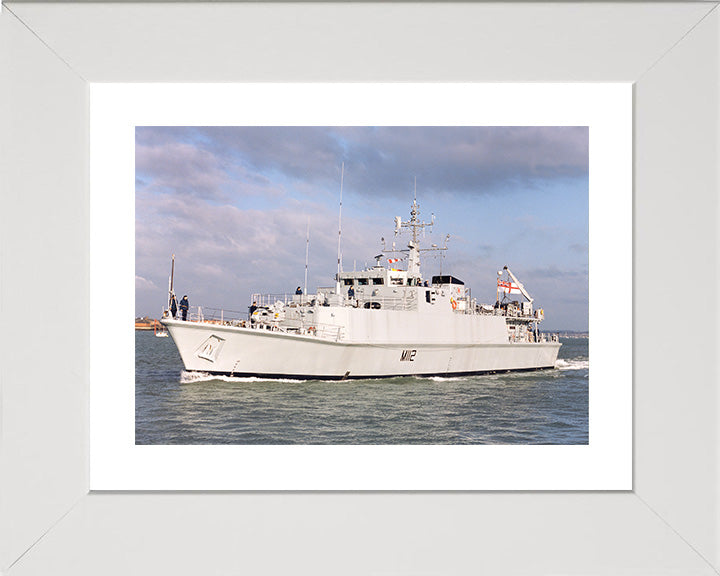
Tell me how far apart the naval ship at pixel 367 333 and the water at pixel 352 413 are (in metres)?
0.25

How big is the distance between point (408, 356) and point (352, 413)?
7.79 ft

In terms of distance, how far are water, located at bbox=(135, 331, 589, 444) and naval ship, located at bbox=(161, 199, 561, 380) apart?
0.84 feet

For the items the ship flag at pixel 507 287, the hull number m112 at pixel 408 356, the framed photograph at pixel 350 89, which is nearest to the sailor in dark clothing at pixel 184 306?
the hull number m112 at pixel 408 356

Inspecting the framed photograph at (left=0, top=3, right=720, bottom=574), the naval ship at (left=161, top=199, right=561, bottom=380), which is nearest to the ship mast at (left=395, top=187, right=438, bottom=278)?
the naval ship at (left=161, top=199, right=561, bottom=380)

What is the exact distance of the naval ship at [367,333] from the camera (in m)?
9.93

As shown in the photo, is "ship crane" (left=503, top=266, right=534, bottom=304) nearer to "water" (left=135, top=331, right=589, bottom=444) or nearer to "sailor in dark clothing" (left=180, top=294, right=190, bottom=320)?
"water" (left=135, top=331, right=589, bottom=444)

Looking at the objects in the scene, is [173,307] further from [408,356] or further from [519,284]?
[519,284]

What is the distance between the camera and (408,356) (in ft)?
37.0

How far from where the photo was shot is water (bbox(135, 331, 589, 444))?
27.9 ft

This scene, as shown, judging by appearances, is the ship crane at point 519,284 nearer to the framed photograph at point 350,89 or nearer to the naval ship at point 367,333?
the naval ship at point 367,333

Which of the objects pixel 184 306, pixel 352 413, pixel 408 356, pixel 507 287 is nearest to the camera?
pixel 352 413

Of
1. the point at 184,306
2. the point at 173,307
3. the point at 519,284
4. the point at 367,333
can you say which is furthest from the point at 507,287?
the point at 184,306

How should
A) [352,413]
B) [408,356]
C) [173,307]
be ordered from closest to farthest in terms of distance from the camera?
[352,413] < [173,307] < [408,356]
